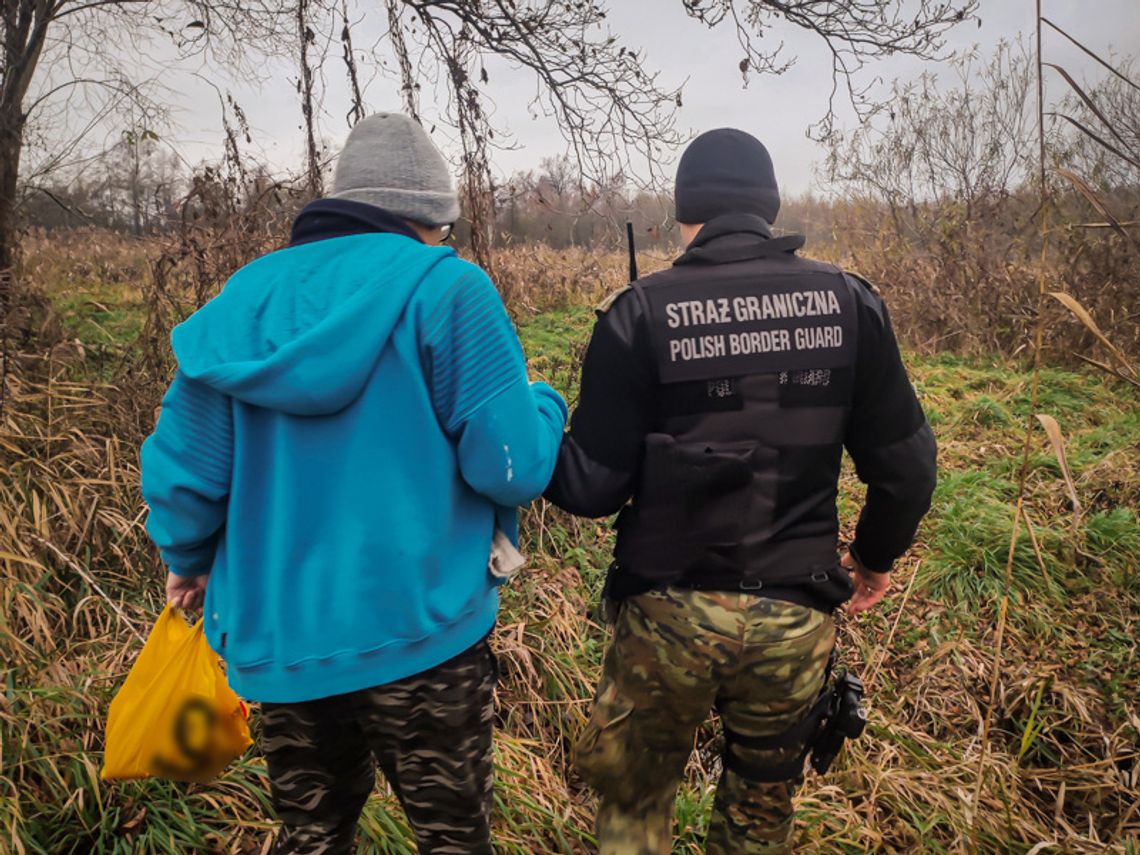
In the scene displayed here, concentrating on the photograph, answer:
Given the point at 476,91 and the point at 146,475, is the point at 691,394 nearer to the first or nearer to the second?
the point at 146,475

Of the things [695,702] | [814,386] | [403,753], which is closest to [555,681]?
[695,702]

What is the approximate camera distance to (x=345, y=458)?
1.33m

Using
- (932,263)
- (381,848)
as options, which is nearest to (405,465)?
(381,848)

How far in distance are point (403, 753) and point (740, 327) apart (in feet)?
3.66

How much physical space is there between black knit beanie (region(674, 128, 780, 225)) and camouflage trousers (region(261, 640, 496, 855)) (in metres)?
1.10

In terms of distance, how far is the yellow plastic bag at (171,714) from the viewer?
5.27 ft

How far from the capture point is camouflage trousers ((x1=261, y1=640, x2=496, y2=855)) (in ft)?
4.69

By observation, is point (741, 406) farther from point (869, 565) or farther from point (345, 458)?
point (345, 458)

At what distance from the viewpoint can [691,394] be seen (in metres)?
1.62

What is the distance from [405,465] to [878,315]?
1.11 metres

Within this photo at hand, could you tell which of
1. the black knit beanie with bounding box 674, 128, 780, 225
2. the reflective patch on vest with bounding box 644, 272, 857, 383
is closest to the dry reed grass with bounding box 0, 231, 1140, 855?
the reflective patch on vest with bounding box 644, 272, 857, 383

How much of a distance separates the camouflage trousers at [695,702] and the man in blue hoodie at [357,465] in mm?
424

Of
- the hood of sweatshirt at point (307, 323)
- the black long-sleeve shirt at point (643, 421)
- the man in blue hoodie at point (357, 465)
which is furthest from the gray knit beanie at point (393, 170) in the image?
the black long-sleeve shirt at point (643, 421)

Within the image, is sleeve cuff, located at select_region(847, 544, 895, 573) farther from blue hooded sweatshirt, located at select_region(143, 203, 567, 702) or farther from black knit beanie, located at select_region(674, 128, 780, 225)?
blue hooded sweatshirt, located at select_region(143, 203, 567, 702)
